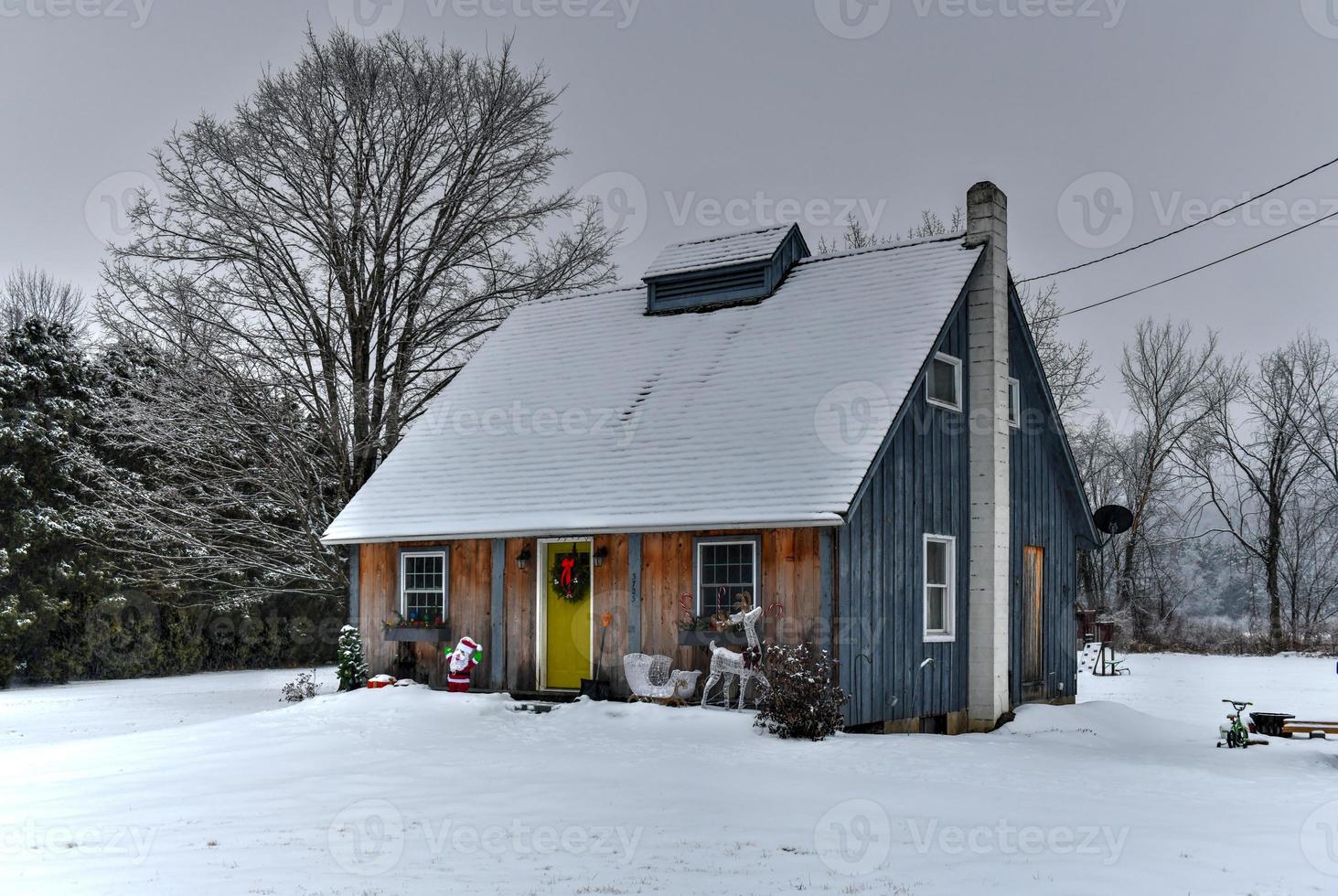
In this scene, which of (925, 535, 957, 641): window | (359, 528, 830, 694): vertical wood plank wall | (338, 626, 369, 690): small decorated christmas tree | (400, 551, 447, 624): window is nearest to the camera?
(359, 528, 830, 694): vertical wood plank wall

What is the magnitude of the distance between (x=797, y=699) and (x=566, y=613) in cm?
455

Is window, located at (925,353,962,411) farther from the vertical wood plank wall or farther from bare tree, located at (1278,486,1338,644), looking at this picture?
bare tree, located at (1278,486,1338,644)

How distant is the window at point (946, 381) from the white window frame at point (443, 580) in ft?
24.2

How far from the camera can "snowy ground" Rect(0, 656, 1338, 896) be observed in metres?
8.03

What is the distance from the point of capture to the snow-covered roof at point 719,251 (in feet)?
A: 63.1

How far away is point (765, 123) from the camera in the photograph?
19.5 m

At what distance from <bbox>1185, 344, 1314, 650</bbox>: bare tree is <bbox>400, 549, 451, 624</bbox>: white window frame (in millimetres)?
28877

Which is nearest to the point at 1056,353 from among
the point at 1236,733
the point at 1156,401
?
the point at 1156,401

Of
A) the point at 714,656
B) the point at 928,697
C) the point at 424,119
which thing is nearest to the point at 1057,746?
the point at 928,697

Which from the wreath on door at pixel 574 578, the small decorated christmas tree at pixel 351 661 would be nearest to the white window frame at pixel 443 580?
the small decorated christmas tree at pixel 351 661

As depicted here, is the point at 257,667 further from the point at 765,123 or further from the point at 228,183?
the point at 765,123

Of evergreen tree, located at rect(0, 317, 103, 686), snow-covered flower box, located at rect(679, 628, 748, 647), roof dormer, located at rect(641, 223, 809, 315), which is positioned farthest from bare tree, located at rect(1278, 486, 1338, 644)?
evergreen tree, located at rect(0, 317, 103, 686)

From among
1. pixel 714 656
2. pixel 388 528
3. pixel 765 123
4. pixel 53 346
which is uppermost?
pixel 765 123

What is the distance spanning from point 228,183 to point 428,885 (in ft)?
62.0
